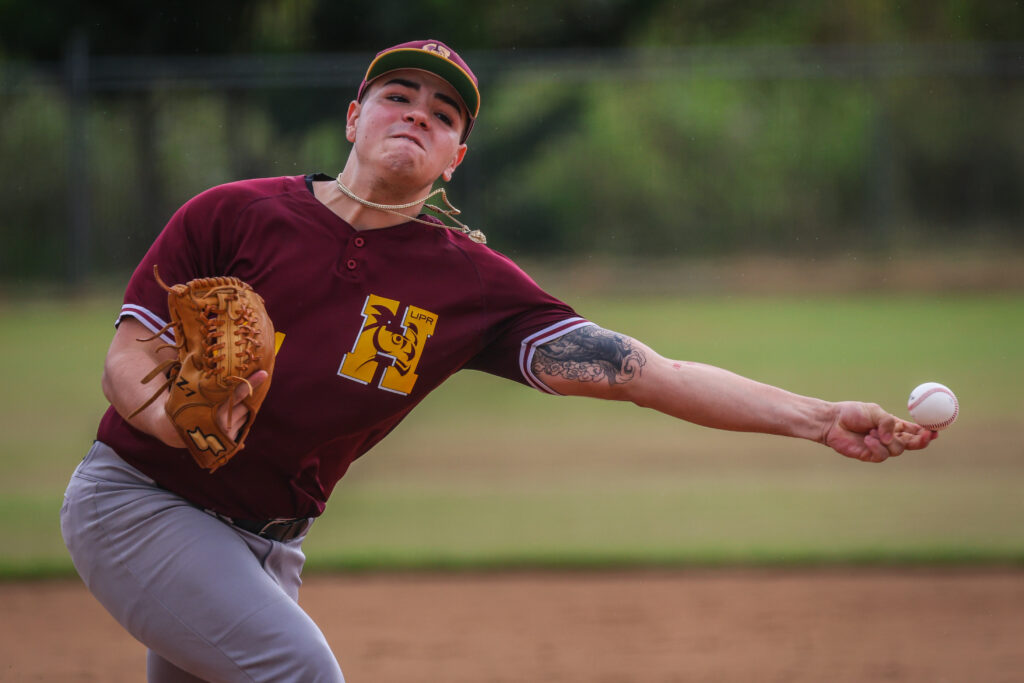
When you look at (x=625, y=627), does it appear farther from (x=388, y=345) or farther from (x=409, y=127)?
(x=409, y=127)

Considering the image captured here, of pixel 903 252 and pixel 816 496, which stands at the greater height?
pixel 903 252

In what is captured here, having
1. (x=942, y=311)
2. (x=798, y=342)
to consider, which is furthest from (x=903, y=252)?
(x=798, y=342)

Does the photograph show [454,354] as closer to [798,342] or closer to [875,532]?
[875,532]

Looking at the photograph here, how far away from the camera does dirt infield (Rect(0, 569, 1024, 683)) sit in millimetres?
4145

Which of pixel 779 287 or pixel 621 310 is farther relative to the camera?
pixel 779 287

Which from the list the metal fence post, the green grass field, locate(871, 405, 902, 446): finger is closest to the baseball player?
locate(871, 405, 902, 446): finger

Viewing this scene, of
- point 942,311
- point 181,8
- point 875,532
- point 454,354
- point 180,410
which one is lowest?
point 875,532

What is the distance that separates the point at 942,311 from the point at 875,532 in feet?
26.9

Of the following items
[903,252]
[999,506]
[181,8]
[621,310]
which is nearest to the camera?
[999,506]

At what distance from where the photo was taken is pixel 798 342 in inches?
467

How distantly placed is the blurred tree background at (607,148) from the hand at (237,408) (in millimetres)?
11979

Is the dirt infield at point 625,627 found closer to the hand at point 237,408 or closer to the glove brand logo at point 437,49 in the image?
the hand at point 237,408

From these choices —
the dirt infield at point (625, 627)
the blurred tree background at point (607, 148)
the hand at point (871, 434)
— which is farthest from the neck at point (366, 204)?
the blurred tree background at point (607, 148)

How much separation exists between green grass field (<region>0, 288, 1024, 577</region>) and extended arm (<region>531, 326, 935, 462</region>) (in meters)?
3.26
